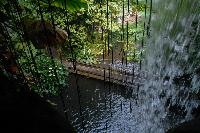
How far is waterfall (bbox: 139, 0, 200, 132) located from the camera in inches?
161

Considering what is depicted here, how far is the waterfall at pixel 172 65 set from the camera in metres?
4.08

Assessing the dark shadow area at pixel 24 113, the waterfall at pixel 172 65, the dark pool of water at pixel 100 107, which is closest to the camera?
the dark shadow area at pixel 24 113

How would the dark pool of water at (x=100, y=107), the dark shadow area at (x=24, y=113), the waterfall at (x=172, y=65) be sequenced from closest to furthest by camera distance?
the dark shadow area at (x=24, y=113), the waterfall at (x=172, y=65), the dark pool of water at (x=100, y=107)

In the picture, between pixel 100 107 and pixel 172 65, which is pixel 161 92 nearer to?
pixel 172 65

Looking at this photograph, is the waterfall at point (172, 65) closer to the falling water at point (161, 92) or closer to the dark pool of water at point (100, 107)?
the falling water at point (161, 92)

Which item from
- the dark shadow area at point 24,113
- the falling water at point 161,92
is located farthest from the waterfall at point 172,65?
the dark shadow area at point 24,113

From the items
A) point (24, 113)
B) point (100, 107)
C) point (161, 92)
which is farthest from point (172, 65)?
point (24, 113)

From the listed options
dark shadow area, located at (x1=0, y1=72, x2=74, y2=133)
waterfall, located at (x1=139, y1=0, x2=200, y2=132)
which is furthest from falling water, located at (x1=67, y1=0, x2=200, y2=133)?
dark shadow area, located at (x1=0, y1=72, x2=74, y2=133)

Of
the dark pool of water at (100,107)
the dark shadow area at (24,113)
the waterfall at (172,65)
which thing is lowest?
the dark pool of water at (100,107)

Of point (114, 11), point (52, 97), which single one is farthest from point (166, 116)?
point (114, 11)

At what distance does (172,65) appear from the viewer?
4.71 m

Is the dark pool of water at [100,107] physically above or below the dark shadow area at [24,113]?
below

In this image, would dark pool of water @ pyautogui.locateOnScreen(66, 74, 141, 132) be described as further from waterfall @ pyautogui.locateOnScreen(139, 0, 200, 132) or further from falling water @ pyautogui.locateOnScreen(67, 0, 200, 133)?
waterfall @ pyautogui.locateOnScreen(139, 0, 200, 132)

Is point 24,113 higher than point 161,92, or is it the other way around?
point 24,113
